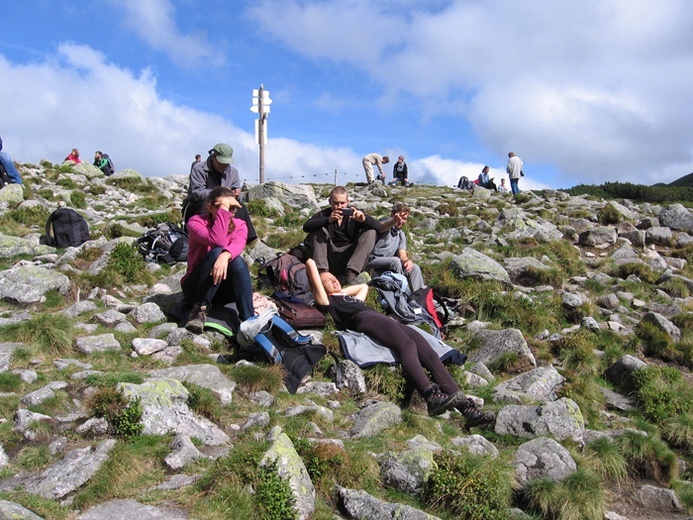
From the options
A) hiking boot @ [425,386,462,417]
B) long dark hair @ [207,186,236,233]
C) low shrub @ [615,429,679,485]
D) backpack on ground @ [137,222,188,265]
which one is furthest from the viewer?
backpack on ground @ [137,222,188,265]

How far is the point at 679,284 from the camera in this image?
1314 centimetres

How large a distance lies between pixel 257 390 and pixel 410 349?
80.3 inches

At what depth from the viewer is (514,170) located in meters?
28.9

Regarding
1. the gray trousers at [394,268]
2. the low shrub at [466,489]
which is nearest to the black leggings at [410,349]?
the low shrub at [466,489]

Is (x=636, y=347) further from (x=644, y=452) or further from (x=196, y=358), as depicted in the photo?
(x=196, y=358)

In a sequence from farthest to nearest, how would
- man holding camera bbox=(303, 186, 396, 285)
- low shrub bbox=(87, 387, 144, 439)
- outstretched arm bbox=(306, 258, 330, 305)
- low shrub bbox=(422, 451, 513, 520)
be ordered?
man holding camera bbox=(303, 186, 396, 285)
outstretched arm bbox=(306, 258, 330, 305)
low shrub bbox=(87, 387, 144, 439)
low shrub bbox=(422, 451, 513, 520)

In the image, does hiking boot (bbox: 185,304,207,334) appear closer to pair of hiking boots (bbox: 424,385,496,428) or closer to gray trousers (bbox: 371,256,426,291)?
pair of hiking boots (bbox: 424,385,496,428)

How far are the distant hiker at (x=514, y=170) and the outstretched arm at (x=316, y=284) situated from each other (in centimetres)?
2169

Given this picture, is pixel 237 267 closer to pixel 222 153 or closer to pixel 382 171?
pixel 222 153

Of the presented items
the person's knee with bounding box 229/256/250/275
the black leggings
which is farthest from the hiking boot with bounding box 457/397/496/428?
the person's knee with bounding box 229/256/250/275

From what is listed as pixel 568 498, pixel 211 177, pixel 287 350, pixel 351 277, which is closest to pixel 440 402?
pixel 568 498

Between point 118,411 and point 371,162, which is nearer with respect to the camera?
point 118,411

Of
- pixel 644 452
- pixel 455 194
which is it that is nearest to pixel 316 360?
pixel 644 452

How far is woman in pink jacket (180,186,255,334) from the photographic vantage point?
8.23 m
